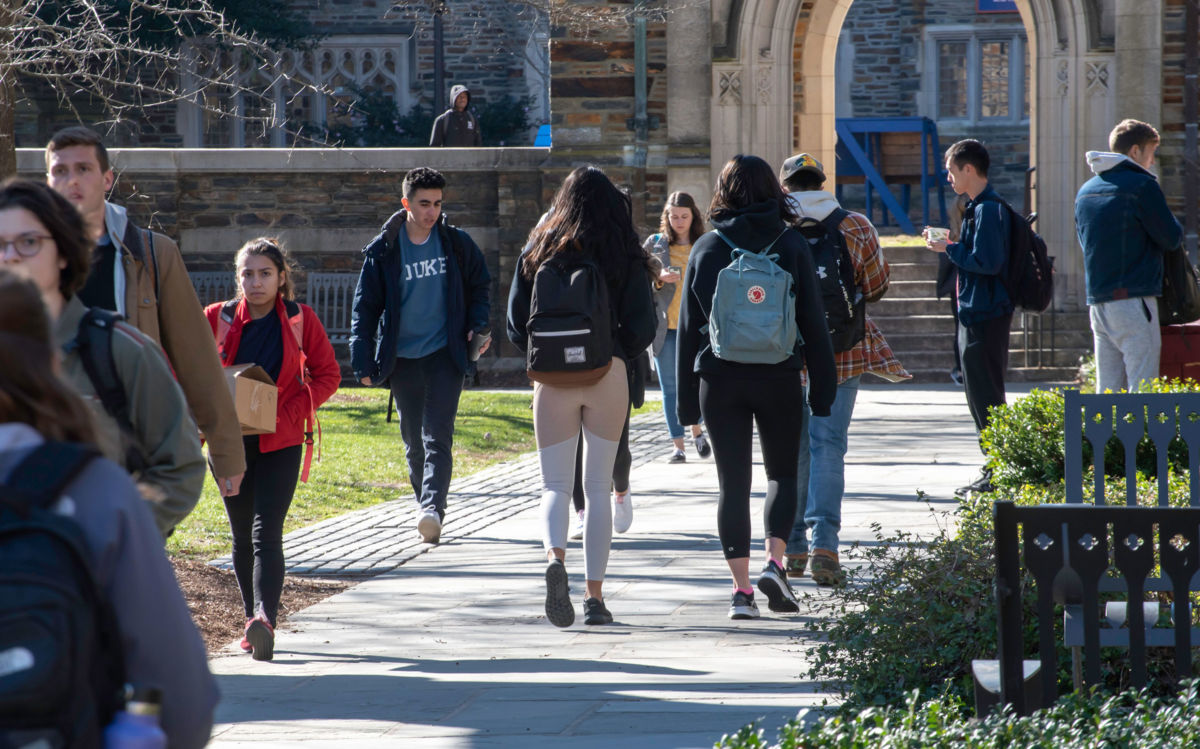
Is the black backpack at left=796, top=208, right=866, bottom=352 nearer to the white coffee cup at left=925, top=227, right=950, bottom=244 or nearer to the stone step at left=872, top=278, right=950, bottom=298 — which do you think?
the white coffee cup at left=925, top=227, right=950, bottom=244

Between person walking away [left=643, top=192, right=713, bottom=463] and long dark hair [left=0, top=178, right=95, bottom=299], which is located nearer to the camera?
long dark hair [left=0, top=178, right=95, bottom=299]

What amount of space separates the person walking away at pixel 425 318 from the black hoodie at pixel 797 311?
1.89 m

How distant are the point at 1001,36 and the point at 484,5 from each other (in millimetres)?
9670

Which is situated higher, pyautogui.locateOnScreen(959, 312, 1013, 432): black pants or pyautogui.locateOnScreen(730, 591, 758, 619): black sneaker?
pyautogui.locateOnScreen(959, 312, 1013, 432): black pants

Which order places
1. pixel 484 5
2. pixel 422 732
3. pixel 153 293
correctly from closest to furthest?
1. pixel 153 293
2. pixel 422 732
3. pixel 484 5

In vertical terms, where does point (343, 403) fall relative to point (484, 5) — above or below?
below

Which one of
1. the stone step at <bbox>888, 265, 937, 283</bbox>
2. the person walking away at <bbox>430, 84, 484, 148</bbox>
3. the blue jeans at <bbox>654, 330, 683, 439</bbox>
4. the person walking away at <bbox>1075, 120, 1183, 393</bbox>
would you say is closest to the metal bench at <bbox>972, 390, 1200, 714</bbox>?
the person walking away at <bbox>1075, 120, 1183, 393</bbox>

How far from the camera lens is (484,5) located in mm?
26672

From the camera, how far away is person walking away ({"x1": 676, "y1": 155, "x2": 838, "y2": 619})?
5781mm

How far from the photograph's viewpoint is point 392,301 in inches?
299

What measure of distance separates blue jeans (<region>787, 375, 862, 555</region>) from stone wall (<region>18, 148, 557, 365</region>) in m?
10.6

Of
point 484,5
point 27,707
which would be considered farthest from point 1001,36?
point 27,707

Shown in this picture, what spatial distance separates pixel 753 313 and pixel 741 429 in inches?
18.8

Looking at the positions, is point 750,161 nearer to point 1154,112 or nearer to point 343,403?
point 343,403
